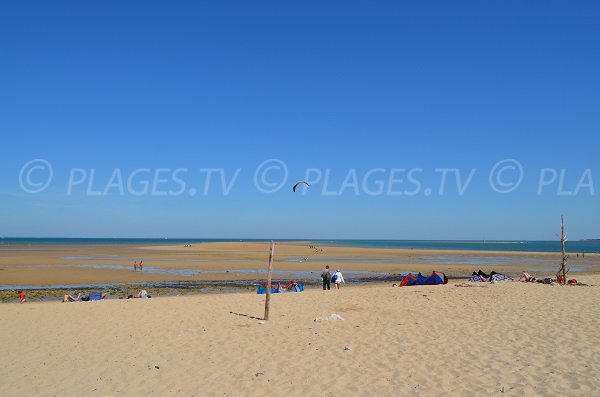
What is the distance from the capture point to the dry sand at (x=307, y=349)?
7797 mm

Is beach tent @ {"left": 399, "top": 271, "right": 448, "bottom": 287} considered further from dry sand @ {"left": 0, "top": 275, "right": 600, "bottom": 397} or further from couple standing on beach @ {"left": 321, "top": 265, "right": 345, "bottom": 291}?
dry sand @ {"left": 0, "top": 275, "right": 600, "bottom": 397}

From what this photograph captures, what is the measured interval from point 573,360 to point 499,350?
1386 millimetres

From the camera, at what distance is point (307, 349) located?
1013 cm

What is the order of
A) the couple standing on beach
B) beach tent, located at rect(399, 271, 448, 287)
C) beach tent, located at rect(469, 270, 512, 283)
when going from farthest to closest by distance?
1. beach tent, located at rect(469, 270, 512, 283)
2. beach tent, located at rect(399, 271, 448, 287)
3. the couple standing on beach

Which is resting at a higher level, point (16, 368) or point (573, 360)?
point (573, 360)

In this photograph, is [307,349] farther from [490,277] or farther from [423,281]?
[490,277]

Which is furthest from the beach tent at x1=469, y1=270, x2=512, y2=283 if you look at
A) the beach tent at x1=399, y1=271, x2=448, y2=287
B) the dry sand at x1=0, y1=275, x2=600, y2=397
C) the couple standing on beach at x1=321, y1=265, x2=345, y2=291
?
the couple standing on beach at x1=321, y1=265, x2=345, y2=291

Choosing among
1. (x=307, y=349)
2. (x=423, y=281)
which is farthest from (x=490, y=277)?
(x=307, y=349)

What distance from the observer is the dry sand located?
7.80 m

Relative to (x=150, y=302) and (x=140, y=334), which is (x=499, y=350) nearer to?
(x=140, y=334)

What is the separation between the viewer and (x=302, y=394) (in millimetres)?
7375

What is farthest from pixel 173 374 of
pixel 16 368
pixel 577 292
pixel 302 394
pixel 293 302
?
pixel 577 292

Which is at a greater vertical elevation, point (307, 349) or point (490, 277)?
point (490, 277)

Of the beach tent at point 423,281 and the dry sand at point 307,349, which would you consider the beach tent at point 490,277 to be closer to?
the beach tent at point 423,281
